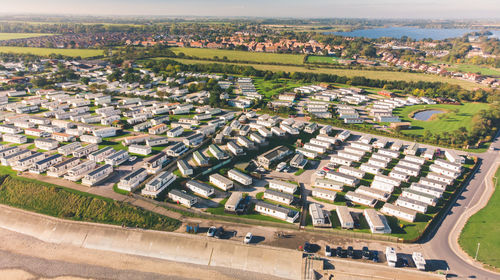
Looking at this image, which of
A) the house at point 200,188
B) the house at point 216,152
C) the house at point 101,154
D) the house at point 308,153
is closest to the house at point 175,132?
the house at point 216,152

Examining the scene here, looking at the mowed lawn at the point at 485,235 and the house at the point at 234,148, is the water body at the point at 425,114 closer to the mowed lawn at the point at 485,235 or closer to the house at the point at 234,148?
the mowed lawn at the point at 485,235

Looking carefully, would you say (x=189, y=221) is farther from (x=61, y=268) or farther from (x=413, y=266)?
(x=413, y=266)

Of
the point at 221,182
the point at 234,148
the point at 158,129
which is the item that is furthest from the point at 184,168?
the point at 158,129

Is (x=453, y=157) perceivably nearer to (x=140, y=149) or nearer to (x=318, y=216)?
(x=318, y=216)

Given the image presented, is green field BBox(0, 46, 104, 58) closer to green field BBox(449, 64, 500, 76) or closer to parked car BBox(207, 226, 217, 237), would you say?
parked car BBox(207, 226, 217, 237)

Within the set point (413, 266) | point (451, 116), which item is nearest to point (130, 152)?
point (413, 266)

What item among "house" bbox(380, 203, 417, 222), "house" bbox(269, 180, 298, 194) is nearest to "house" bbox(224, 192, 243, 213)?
"house" bbox(269, 180, 298, 194)
